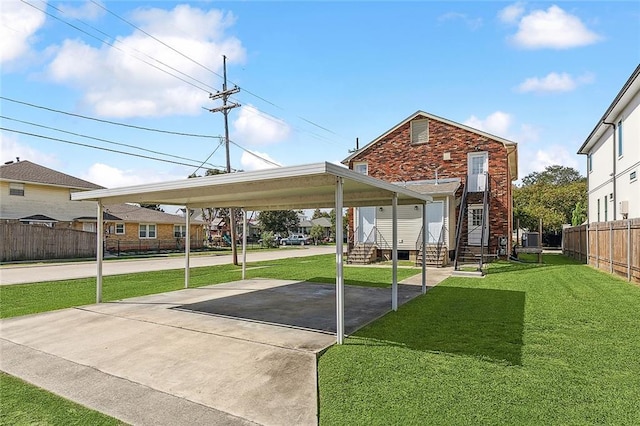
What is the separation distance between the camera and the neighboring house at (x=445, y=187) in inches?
695

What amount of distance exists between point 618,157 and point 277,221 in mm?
40358

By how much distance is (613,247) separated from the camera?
1248 cm

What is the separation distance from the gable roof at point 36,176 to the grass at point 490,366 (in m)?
26.9

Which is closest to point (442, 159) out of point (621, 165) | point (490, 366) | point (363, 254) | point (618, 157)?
point (363, 254)

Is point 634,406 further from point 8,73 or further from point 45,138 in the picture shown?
point 45,138

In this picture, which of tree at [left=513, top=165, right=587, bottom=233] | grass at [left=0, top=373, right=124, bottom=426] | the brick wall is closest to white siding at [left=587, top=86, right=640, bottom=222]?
the brick wall

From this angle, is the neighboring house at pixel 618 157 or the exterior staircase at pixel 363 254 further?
the exterior staircase at pixel 363 254

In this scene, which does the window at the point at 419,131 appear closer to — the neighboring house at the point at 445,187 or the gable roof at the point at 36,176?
the neighboring house at the point at 445,187

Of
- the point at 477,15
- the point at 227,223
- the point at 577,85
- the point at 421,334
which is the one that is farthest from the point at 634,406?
the point at 227,223

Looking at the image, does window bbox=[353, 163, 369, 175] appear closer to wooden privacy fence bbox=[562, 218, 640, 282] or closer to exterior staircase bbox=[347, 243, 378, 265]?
exterior staircase bbox=[347, 243, 378, 265]

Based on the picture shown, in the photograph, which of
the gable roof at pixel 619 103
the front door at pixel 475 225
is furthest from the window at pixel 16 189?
the gable roof at pixel 619 103

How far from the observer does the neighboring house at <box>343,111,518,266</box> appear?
17656 millimetres

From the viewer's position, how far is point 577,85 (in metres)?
12.0

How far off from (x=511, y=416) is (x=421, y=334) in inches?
105
